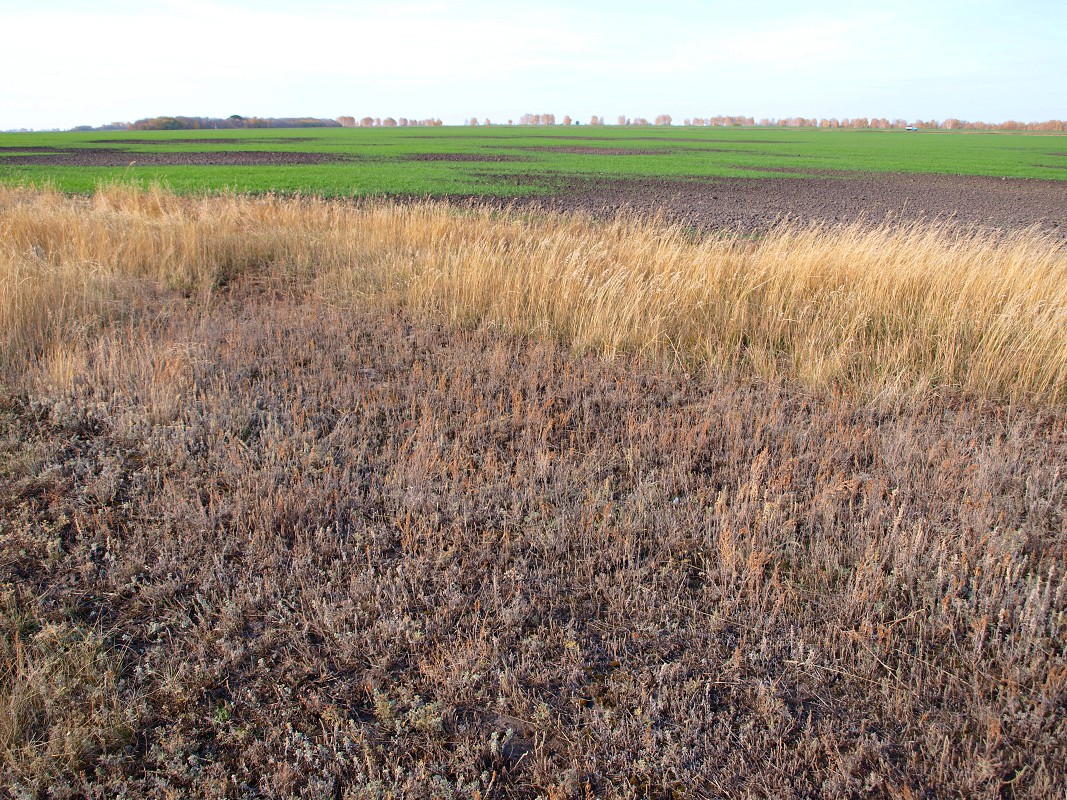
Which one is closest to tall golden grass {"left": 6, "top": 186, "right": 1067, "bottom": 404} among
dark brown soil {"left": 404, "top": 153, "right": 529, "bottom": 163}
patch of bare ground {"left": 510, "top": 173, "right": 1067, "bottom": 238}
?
patch of bare ground {"left": 510, "top": 173, "right": 1067, "bottom": 238}

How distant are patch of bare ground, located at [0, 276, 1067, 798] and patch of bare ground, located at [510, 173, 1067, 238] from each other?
41.1ft

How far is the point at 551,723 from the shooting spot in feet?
8.98

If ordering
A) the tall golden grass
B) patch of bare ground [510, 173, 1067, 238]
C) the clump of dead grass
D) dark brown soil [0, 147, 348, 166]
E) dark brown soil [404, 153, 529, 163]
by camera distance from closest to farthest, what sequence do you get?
the clump of dead grass
the tall golden grass
patch of bare ground [510, 173, 1067, 238]
dark brown soil [0, 147, 348, 166]
dark brown soil [404, 153, 529, 163]

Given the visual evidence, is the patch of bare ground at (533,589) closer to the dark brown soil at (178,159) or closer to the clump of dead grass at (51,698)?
the clump of dead grass at (51,698)

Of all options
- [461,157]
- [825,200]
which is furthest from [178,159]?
[825,200]

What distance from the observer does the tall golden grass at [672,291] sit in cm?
657

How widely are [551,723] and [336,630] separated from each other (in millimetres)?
1164

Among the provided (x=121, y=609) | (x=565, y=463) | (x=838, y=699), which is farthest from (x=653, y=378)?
(x=121, y=609)

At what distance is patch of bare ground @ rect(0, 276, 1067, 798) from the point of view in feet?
8.45

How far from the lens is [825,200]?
2569cm

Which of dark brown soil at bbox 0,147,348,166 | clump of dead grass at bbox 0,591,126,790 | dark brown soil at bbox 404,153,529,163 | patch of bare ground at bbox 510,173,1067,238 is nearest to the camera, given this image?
clump of dead grass at bbox 0,591,126,790

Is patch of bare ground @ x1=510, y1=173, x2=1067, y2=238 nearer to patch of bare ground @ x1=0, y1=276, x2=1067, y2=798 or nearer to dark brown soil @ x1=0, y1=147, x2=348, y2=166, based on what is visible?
patch of bare ground @ x1=0, y1=276, x2=1067, y2=798

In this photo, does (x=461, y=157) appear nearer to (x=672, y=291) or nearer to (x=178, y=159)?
(x=178, y=159)

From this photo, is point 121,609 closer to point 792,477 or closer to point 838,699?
point 838,699
